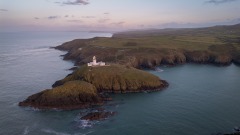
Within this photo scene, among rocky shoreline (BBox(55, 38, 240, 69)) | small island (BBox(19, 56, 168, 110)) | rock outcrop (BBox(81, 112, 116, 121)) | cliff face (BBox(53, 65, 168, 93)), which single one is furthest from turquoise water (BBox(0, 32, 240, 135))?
rocky shoreline (BBox(55, 38, 240, 69))

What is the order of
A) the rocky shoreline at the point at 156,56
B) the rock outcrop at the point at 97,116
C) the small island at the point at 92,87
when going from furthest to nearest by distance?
the rocky shoreline at the point at 156,56, the small island at the point at 92,87, the rock outcrop at the point at 97,116

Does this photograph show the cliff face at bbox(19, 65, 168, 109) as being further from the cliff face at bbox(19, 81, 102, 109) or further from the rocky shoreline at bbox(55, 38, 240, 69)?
the rocky shoreline at bbox(55, 38, 240, 69)

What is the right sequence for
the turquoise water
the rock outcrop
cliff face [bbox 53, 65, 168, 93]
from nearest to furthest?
1. the turquoise water
2. the rock outcrop
3. cliff face [bbox 53, 65, 168, 93]

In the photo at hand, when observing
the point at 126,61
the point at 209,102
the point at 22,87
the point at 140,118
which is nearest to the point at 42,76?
the point at 22,87

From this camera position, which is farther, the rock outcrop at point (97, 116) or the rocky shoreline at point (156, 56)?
the rocky shoreline at point (156, 56)

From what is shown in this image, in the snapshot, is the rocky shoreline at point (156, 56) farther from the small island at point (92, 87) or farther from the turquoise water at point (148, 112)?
the small island at point (92, 87)

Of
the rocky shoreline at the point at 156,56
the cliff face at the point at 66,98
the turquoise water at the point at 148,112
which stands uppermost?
the rocky shoreline at the point at 156,56

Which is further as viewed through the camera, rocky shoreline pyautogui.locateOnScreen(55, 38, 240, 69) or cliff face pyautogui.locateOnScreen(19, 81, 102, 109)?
rocky shoreline pyautogui.locateOnScreen(55, 38, 240, 69)

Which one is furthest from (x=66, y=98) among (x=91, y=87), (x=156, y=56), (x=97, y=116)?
(x=156, y=56)

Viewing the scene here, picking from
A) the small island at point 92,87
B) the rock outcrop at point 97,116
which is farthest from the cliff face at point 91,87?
the rock outcrop at point 97,116
